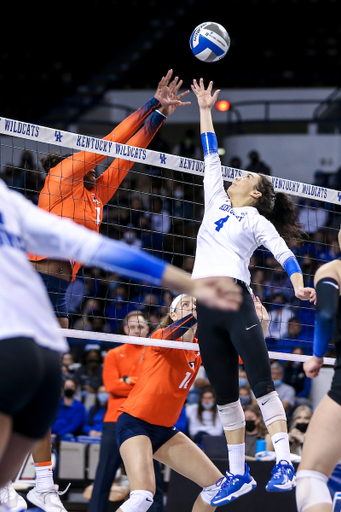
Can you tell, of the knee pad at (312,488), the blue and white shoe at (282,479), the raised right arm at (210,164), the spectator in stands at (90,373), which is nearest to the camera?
the knee pad at (312,488)

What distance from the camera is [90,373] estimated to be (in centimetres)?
894

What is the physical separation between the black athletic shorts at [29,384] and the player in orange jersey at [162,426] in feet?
8.83

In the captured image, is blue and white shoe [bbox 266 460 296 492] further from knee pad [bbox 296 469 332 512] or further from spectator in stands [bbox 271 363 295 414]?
spectator in stands [bbox 271 363 295 414]

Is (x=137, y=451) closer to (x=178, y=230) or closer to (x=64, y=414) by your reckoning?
(x=64, y=414)

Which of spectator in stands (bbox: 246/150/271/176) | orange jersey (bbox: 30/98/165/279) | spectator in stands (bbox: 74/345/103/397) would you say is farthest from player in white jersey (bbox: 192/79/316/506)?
spectator in stands (bbox: 246/150/271/176)

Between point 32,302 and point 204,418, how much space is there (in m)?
6.25

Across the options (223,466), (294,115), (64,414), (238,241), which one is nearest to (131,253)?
(238,241)

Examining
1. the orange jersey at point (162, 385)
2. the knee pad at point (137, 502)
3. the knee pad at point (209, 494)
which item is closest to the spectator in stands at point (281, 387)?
the orange jersey at point (162, 385)

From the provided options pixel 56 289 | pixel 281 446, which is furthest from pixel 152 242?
pixel 281 446

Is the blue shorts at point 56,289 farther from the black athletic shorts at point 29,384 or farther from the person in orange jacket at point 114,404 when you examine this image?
the black athletic shorts at point 29,384

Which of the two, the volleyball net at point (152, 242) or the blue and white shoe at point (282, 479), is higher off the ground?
the volleyball net at point (152, 242)

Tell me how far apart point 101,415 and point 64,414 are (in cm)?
50

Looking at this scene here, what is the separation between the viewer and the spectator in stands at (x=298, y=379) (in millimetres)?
8820

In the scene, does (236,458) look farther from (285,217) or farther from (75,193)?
(75,193)
